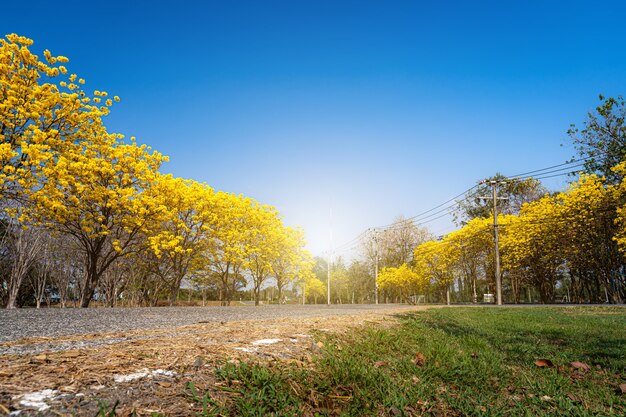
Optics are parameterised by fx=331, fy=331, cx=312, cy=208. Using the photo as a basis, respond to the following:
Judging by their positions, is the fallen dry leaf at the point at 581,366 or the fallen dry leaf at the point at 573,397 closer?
the fallen dry leaf at the point at 573,397

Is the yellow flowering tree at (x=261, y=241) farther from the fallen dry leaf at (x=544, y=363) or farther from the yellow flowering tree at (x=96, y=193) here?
the fallen dry leaf at (x=544, y=363)

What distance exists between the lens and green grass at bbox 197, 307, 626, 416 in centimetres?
232

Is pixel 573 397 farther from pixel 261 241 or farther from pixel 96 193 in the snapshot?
pixel 261 241

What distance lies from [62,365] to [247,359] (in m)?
1.33

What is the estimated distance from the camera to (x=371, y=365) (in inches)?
130

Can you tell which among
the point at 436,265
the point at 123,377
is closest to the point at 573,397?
the point at 123,377

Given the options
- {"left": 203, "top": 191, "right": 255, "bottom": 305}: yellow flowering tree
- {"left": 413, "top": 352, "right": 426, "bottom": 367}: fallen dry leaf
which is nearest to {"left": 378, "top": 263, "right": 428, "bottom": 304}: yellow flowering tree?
{"left": 203, "top": 191, "right": 255, "bottom": 305}: yellow flowering tree

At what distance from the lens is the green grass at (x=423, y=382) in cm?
232

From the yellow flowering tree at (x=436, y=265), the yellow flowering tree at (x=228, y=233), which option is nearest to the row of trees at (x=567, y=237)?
the yellow flowering tree at (x=436, y=265)

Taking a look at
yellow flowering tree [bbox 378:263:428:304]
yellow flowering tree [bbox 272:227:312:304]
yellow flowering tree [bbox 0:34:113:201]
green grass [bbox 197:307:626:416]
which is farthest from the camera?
yellow flowering tree [bbox 378:263:428:304]

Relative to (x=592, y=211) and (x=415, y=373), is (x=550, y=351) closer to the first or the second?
(x=415, y=373)

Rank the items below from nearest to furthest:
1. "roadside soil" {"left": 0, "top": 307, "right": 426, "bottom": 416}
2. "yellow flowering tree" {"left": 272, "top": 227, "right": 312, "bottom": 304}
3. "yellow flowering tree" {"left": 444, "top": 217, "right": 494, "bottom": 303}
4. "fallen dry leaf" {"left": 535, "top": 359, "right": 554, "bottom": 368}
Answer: "roadside soil" {"left": 0, "top": 307, "right": 426, "bottom": 416}
"fallen dry leaf" {"left": 535, "top": 359, "right": 554, "bottom": 368}
"yellow flowering tree" {"left": 272, "top": 227, "right": 312, "bottom": 304}
"yellow flowering tree" {"left": 444, "top": 217, "right": 494, "bottom": 303}

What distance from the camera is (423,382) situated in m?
3.02

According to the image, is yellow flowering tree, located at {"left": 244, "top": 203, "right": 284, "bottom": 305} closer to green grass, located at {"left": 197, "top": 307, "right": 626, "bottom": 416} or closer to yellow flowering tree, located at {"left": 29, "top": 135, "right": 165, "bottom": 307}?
→ yellow flowering tree, located at {"left": 29, "top": 135, "right": 165, "bottom": 307}
